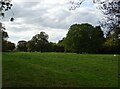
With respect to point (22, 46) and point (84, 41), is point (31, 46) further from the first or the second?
point (84, 41)

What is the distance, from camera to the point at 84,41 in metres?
124

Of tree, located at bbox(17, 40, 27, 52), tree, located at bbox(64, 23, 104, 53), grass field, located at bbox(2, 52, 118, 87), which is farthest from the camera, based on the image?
tree, located at bbox(17, 40, 27, 52)

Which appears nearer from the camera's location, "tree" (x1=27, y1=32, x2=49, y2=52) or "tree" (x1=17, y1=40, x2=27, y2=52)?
"tree" (x1=27, y1=32, x2=49, y2=52)

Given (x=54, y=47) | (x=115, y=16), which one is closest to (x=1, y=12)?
(x=115, y=16)

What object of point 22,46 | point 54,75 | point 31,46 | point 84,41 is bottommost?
point 54,75

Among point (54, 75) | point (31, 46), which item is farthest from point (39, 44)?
point (54, 75)

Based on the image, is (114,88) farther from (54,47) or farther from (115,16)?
(54,47)

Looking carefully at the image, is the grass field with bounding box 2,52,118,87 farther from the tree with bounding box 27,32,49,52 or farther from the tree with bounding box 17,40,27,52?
the tree with bounding box 17,40,27,52

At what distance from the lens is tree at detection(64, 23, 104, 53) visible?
12350cm

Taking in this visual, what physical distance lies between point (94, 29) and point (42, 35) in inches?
1621

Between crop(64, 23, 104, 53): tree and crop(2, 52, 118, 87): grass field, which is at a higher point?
crop(64, 23, 104, 53): tree

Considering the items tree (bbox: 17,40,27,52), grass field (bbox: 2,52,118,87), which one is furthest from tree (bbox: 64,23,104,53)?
grass field (bbox: 2,52,118,87)

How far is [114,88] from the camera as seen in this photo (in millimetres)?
26156

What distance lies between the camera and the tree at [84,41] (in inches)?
4862
